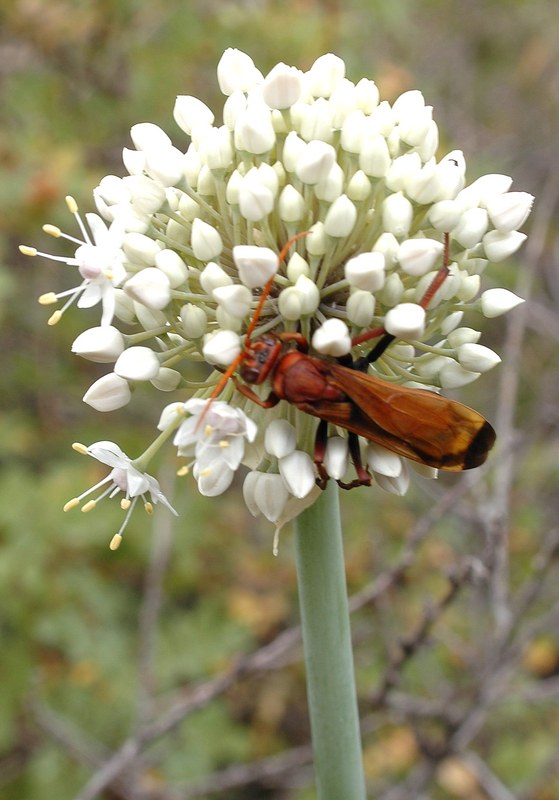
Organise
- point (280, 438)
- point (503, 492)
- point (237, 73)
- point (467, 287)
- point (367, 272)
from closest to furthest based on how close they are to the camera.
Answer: point (367, 272) → point (280, 438) → point (467, 287) → point (237, 73) → point (503, 492)

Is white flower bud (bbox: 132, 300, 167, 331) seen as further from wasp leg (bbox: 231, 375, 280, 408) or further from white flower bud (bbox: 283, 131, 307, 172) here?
white flower bud (bbox: 283, 131, 307, 172)

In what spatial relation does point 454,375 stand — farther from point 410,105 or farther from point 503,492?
point 503,492

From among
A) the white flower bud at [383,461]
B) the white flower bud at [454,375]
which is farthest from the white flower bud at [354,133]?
the white flower bud at [383,461]

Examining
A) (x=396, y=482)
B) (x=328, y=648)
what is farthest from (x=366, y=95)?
(x=328, y=648)

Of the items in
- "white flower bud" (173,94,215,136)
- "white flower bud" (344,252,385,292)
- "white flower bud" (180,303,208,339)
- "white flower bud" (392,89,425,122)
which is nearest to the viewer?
"white flower bud" (344,252,385,292)

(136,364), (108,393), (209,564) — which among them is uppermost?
(136,364)

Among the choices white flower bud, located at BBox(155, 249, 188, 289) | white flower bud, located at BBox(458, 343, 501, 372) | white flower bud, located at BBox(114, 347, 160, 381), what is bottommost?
white flower bud, located at BBox(114, 347, 160, 381)

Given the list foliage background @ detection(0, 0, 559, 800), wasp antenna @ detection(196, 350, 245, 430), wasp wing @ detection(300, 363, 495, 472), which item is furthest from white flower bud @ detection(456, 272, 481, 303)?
foliage background @ detection(0, 0, 559, 800)

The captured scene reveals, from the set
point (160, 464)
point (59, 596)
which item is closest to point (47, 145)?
point (160, 464)

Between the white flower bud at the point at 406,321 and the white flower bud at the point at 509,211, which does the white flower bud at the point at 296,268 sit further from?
the white flower bud at the point at 509,211
